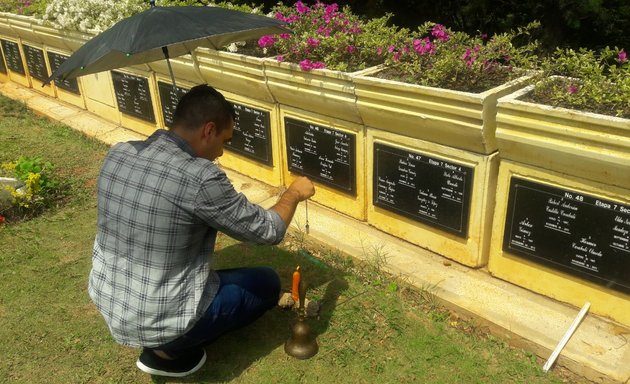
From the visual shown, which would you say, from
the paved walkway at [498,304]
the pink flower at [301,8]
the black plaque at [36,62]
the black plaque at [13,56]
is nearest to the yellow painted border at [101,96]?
the black plaque at [36,62]

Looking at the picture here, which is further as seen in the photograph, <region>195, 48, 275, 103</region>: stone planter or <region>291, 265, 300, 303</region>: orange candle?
<region>195, 48, 275, 103</region>: stone planter

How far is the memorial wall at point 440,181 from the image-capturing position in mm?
3422

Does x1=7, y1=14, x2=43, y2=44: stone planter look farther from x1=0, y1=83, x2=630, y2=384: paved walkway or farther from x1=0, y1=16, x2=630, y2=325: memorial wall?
x1=0, y1=83, x2=630, y2=384: paved walkway

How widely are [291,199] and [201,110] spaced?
74 cm

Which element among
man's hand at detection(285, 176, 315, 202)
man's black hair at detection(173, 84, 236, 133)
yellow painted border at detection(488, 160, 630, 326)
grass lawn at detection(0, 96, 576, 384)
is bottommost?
grass lawn at detection(0, 96, 576, 384)

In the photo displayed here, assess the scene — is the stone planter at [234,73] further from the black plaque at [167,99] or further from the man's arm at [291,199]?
the man's arm at [291,199]

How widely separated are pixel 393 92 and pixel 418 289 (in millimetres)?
1414

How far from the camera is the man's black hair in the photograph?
10.1 ft

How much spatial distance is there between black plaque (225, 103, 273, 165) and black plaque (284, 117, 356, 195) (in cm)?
31

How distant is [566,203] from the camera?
344 centimetres

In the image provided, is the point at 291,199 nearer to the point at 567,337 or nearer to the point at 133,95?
the point at 567,337

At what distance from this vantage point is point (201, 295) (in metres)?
3.18

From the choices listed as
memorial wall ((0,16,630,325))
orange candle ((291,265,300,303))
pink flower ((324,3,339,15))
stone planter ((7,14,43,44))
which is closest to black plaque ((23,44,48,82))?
stone planter ((7,14,43,44))

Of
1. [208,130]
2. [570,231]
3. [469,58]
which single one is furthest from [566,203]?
[208,130]
